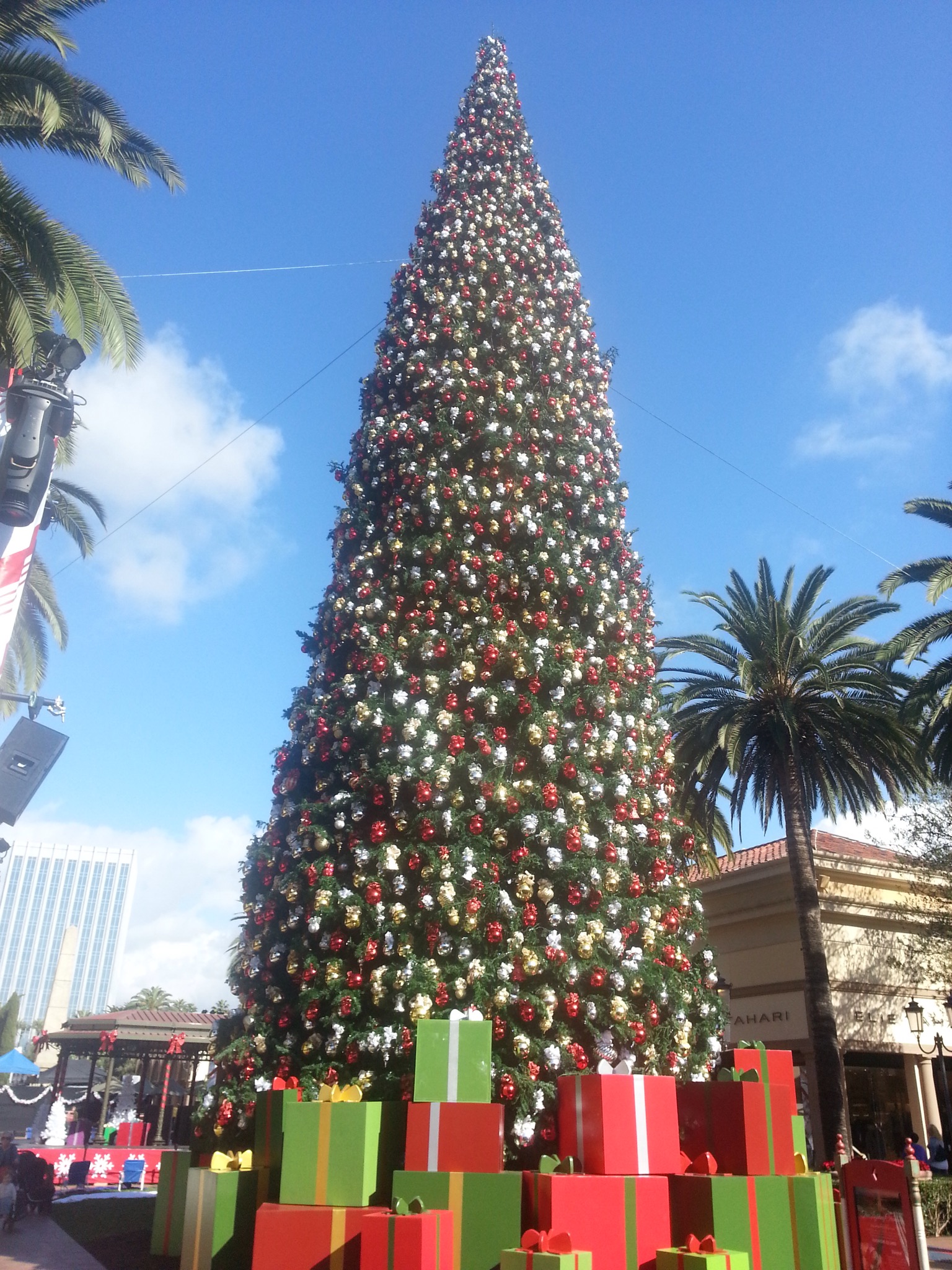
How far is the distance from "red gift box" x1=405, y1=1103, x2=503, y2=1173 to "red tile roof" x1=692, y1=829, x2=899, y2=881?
16.9m

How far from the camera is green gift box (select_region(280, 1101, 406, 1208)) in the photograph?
5980 millimetres

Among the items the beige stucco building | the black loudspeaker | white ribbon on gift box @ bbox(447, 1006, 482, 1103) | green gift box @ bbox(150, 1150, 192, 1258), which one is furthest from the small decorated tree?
white ribbon on gift box @ bbox(447, 1006, 482, 1103)

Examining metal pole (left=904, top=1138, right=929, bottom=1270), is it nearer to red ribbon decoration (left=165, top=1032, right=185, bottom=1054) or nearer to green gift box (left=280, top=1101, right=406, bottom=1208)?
green gift box (left=280, top=1101, right=406, bottom=1208)

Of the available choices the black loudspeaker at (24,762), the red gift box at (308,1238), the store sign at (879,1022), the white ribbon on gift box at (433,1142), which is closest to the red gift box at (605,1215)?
the white ribbon on gift box at (433,1142)

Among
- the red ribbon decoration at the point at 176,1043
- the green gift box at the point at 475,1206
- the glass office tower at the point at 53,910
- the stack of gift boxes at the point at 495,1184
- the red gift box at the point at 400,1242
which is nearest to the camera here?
the red gift box at the point at 400,1242

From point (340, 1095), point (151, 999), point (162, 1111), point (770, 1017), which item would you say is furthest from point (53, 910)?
point (340, 1095)

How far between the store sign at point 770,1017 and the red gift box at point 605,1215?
51.8 ft

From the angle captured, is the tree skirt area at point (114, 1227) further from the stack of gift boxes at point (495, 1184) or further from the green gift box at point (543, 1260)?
the green gift box at point (543, 1260)

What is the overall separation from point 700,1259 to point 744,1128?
130 centimetres

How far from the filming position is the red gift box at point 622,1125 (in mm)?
6164

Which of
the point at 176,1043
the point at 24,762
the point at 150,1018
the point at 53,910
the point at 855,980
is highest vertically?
the point at 53,910

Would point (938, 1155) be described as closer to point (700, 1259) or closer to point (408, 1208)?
point (700, 1259)

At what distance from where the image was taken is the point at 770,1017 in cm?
2134

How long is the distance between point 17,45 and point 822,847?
77.0 feet
